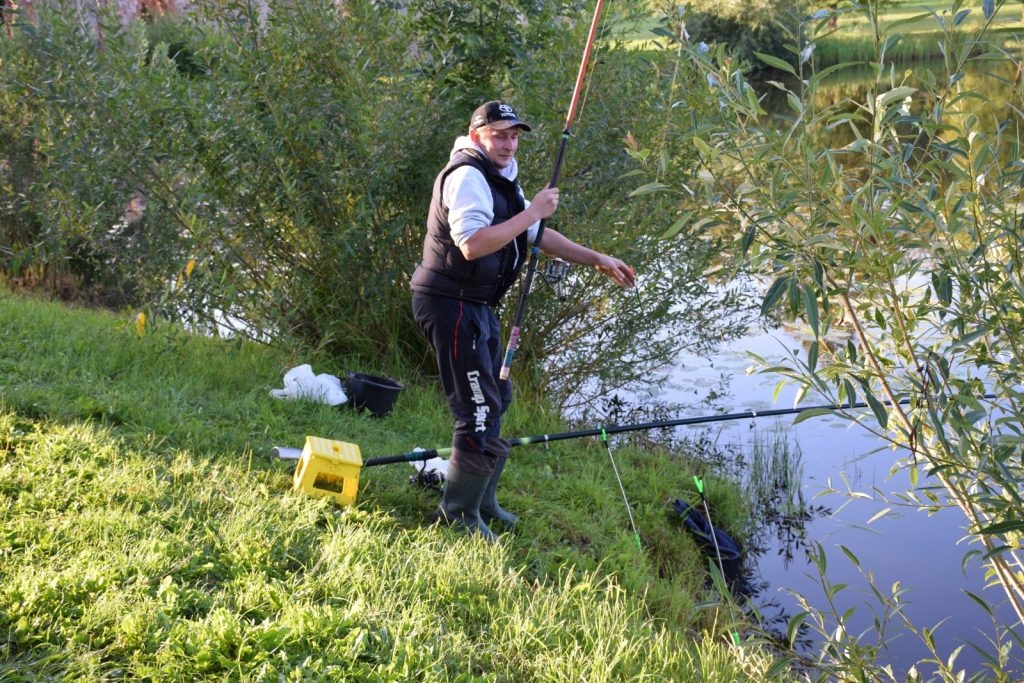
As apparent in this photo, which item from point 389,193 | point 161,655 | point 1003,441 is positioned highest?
point 389,193

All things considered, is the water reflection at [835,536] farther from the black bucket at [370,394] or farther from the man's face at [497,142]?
the black bucket at [370,394]

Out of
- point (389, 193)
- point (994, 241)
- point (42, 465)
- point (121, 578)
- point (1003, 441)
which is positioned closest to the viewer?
point (1003, 441)

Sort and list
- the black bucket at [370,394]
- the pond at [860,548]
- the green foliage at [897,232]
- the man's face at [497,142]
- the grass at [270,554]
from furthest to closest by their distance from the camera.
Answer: the black bucket at [370,394] < the pond at [860,548] < the man's face at [497,142] < the grass at [270,554] < the green foliage at [897,232]

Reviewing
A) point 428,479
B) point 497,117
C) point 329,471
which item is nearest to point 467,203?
point 497,117

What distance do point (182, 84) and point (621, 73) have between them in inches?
106

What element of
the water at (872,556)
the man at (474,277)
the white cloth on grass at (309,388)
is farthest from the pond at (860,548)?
the white cloth on grass at (309,388)

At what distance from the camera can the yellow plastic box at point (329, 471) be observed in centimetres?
451

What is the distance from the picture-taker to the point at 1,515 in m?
3.96

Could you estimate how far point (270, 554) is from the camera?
3.94m

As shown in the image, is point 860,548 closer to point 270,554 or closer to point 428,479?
point 428,479

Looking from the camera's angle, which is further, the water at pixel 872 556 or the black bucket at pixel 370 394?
the black bucket at pixel 370 394

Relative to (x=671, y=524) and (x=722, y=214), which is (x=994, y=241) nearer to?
(x=722, y=214)

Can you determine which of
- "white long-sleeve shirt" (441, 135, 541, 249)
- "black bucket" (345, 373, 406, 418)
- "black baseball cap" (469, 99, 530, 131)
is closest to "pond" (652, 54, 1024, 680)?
"white long-sleeve shirt" (441, 135, 541, 249)

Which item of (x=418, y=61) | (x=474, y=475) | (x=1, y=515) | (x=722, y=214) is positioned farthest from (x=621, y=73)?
(x=1, y=515)
